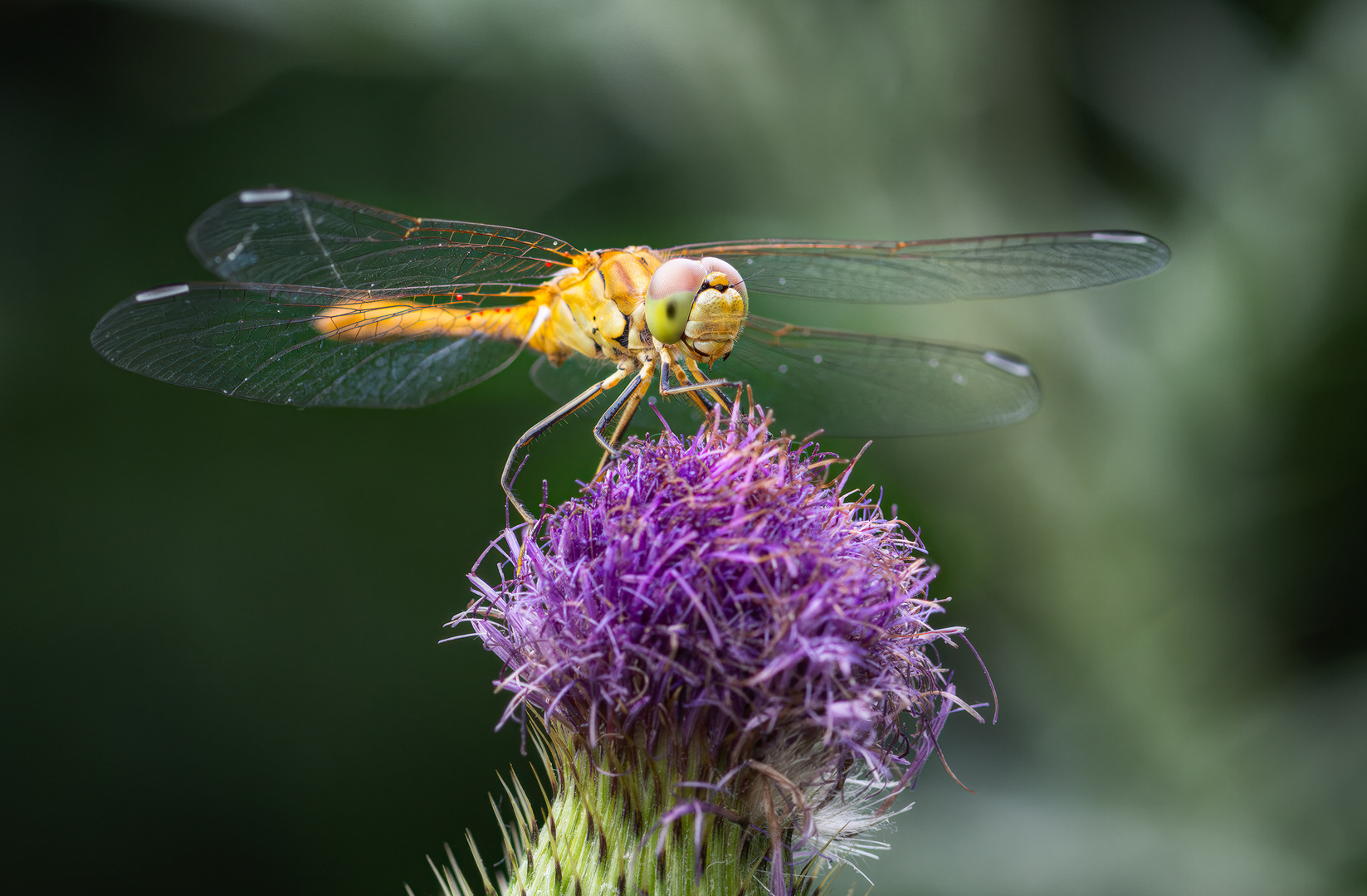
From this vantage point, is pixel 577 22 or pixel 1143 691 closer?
pixel 1143 691

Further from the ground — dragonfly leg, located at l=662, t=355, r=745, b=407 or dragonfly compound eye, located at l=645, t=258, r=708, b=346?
dragonfly compound eye, located at l=645, t=258, r=708, b=346

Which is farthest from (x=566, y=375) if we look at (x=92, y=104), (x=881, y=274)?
(x=92, y=104)

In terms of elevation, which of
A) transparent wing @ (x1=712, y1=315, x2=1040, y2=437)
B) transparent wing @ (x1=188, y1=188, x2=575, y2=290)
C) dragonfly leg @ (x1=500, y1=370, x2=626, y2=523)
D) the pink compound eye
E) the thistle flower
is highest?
transparent wing @ (x1=188, y1=188, x2=575, y2=290)

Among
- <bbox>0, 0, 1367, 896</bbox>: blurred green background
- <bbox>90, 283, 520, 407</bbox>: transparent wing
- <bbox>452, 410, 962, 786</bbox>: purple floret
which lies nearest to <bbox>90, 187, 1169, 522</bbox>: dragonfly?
<bbox>90, 283, 520, 407</bbox>: transparent wing

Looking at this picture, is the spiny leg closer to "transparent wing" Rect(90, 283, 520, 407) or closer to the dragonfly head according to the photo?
the dragonfly head

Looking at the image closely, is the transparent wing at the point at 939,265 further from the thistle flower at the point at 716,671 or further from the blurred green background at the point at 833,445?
the thistle flower at the point at 716,671

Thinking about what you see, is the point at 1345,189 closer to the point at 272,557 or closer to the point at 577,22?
the point at 577,22

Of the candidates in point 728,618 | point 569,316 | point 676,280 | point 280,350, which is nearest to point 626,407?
point 676,280
